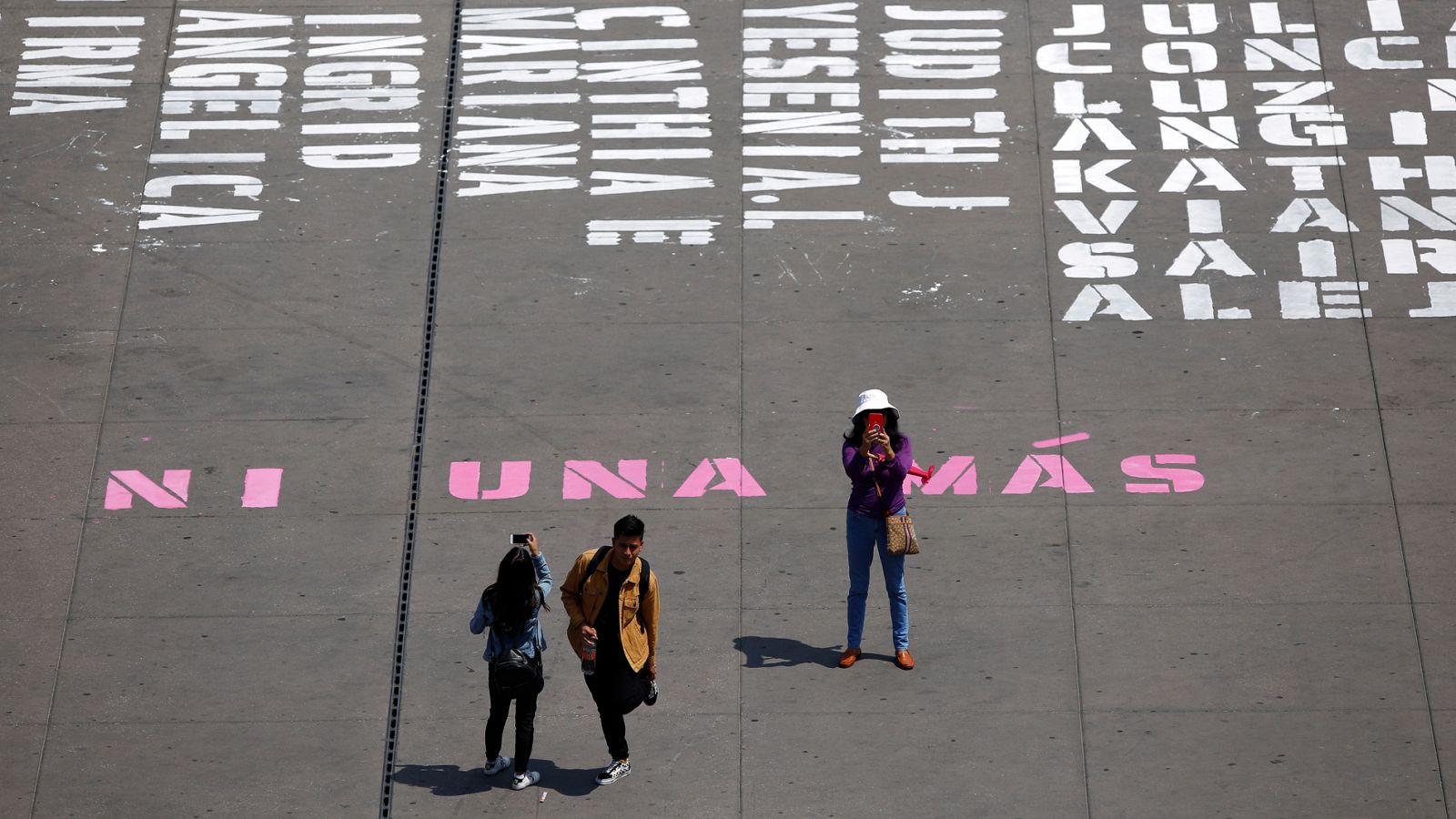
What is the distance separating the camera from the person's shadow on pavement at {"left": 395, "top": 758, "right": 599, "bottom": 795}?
991cm

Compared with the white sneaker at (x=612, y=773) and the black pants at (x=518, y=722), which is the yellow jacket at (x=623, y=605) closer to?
the black pants at (x=518, y=722)

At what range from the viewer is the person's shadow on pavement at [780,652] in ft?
35.2

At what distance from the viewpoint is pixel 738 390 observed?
40.7 ft

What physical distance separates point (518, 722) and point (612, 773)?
627mm

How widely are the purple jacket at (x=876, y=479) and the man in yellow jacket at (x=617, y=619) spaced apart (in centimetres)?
136

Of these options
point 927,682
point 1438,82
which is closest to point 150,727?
point 927,682

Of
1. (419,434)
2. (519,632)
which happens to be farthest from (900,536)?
(419,434)

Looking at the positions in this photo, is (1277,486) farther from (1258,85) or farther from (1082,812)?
(1258,85)

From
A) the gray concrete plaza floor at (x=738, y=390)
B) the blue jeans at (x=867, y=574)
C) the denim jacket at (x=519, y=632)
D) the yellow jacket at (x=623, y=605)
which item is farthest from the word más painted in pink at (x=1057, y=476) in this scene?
the denim jacket at (x=519, y=632)

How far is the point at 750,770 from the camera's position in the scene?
33.1 ft

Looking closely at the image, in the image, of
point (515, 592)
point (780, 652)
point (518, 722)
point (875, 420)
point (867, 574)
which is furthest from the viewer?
point (780, 652)

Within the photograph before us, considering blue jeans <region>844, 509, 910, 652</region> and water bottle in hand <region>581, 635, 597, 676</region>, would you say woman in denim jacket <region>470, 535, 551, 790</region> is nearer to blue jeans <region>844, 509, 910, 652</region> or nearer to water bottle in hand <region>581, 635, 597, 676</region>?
water bottle in hand <region>581, 635, 597, 676</region>

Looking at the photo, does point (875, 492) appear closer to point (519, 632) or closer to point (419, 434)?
point (519, 632)

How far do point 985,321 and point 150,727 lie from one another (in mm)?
6017
